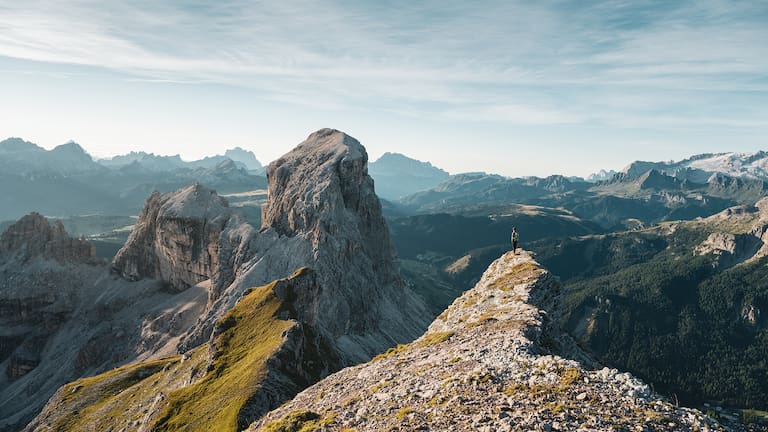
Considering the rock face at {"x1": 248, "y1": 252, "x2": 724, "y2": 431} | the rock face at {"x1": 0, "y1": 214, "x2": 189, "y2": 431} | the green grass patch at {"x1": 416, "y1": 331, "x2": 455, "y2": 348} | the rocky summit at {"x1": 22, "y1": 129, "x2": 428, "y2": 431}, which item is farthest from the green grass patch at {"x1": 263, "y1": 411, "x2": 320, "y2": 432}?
the rock face at {"x1": 0, "y1": 214, "x2": 189, "y2": 431}

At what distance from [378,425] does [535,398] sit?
11.4 m

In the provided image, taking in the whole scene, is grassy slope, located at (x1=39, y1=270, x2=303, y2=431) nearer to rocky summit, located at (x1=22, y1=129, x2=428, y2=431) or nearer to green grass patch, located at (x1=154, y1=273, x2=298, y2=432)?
green grass patch, located at (x1=154, y1=273, x2=298, y2=432)

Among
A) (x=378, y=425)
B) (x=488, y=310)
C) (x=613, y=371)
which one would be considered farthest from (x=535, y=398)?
(x=488, y=310)

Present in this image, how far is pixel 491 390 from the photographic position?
3275 centimetres

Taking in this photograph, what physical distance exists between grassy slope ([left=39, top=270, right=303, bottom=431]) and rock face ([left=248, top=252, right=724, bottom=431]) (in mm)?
13633

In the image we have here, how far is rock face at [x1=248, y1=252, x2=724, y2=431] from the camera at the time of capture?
27016 mm

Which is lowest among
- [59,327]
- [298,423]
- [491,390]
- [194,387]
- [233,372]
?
[59,327]

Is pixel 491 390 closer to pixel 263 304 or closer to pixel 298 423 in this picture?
pixel 298 423

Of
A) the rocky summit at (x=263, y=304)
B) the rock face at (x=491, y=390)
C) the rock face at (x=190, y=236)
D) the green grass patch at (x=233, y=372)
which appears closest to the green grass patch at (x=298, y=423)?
the rock face at (x=491, y=390)

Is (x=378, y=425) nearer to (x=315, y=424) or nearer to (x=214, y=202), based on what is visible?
(x=315, y=424)

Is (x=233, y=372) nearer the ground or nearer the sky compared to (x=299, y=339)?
nearer the ground

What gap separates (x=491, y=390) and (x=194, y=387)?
54.0 meters

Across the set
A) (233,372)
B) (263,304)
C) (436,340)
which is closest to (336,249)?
(263,304)

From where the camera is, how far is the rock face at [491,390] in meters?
27.0
